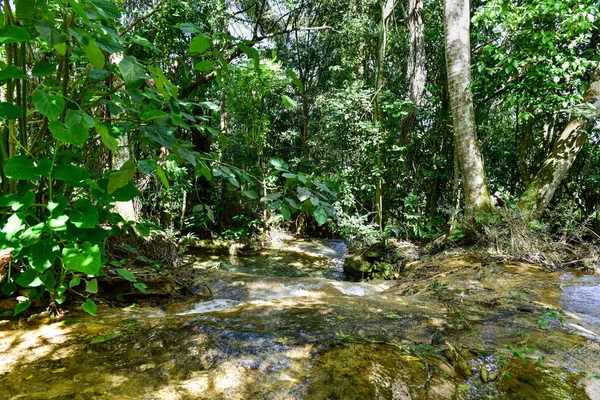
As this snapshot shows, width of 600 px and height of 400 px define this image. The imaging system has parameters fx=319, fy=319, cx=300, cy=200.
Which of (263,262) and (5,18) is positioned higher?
(5,18)

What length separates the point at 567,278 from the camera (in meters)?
4.15

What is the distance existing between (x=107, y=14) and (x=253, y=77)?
326 inches

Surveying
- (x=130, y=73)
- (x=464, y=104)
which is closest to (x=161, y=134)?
(x=130, y=73)

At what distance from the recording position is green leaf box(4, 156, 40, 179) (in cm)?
133

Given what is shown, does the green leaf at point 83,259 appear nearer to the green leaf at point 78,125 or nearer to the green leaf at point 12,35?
the green leaf at point 78,125

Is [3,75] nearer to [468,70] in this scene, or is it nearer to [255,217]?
[468,70]

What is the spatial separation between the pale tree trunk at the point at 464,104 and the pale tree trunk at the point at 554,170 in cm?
80

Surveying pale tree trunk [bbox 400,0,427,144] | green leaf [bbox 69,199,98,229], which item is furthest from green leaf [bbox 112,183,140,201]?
pale tree trunk [bbox 400,0,427,144]

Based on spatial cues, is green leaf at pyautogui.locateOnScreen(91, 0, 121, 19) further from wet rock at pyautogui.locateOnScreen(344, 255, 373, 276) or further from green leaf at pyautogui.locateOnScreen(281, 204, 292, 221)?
wet rock at pyautogui.locateOnScreen(344, 255, 373, 276)

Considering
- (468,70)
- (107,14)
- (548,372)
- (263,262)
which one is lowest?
(263,262)

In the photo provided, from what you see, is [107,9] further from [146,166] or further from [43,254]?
[43,254]

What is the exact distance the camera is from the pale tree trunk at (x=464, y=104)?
217 inches

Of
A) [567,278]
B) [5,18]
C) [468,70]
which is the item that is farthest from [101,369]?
[468,70]

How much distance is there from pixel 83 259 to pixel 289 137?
12.0 m
